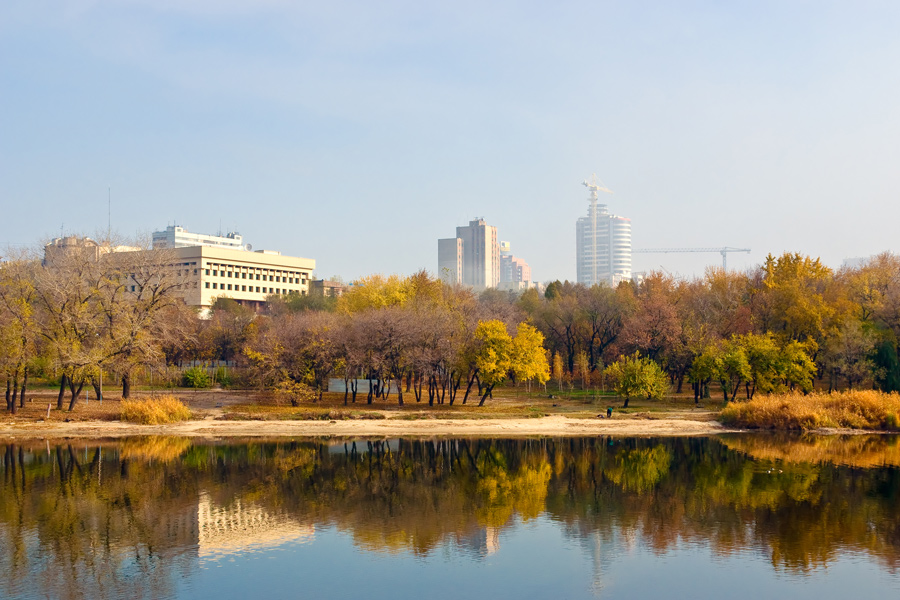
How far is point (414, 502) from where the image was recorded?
112 feet

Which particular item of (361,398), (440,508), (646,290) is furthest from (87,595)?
(646,290)

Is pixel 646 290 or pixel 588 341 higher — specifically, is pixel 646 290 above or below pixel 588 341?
above

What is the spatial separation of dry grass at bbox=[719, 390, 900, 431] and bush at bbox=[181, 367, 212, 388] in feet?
155

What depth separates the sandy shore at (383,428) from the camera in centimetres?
5412

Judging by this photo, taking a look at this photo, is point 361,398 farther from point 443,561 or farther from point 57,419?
point 443,561

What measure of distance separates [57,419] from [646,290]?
222 feet

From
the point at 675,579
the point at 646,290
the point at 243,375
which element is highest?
the point at 646,290

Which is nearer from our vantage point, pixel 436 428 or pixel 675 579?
pixel 675 579

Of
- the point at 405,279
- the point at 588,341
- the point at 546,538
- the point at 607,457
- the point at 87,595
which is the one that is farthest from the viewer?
the point at 405,279

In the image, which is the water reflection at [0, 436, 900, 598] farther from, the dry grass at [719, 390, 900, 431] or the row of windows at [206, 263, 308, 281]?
the row of windows at [206, 263, 308, 281]

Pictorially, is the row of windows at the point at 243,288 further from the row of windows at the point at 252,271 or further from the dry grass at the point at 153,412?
the dry grass at the point at 153,412

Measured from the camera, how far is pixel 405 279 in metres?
101

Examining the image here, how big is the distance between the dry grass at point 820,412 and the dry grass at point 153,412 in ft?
133

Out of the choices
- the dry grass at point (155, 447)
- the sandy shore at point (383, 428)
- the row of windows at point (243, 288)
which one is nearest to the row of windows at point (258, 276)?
the row of windows at point (243, 288)
